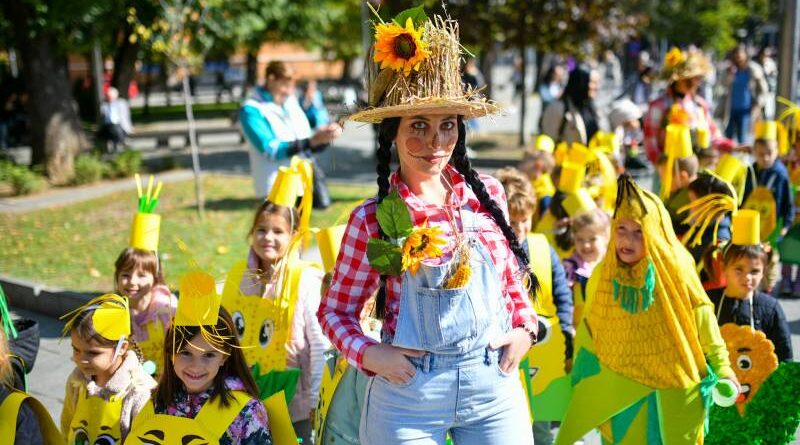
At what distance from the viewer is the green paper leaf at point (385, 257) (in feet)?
8.35

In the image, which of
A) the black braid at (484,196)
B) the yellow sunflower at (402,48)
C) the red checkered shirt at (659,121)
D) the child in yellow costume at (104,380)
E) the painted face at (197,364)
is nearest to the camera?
the yellow sunflower at (402,48)

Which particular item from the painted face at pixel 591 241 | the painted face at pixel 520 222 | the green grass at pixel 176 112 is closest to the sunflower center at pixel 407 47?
the painted face at pixel 520 222

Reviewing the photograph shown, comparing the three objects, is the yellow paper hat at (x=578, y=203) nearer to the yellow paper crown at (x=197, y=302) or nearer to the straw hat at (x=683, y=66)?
the yellow paper crown at (x=197, y=302)

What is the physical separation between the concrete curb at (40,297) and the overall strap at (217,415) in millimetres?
4472

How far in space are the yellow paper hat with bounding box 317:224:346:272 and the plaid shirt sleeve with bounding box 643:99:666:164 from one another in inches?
193

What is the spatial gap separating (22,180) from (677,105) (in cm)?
915

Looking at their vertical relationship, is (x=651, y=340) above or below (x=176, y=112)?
below

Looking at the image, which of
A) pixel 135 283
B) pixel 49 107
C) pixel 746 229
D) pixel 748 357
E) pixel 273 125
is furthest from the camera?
pixel 49 107

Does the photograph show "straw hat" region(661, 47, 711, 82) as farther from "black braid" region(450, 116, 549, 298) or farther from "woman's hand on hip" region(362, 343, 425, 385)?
"woman's hand on hip" region(362, 343, 425, 385)

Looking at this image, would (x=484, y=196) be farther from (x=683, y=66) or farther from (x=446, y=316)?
(x=683, y=66)

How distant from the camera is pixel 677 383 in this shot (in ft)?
11.8

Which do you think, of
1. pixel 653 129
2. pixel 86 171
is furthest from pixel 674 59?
pixel 86 171

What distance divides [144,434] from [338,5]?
2680 cm

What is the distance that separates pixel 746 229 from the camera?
4.32 metres
